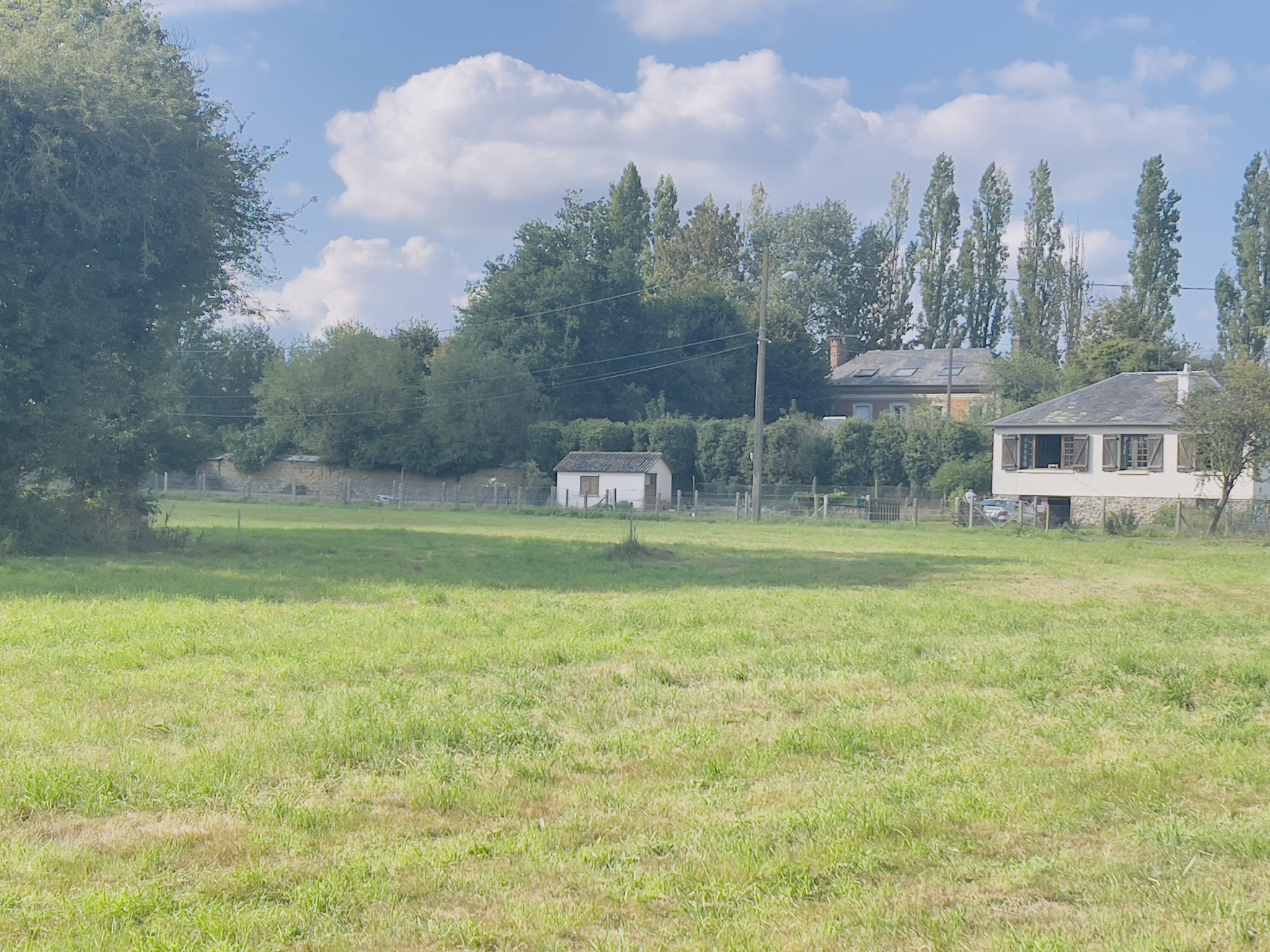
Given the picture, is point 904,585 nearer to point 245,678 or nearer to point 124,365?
point 245,678

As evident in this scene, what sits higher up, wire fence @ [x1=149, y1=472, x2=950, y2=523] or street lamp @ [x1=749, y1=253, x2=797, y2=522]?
street lamp @ [x1=749, y1=253, x2=797, y2=522]

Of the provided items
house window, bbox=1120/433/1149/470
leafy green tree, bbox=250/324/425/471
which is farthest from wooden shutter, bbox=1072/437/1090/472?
leafy green tree, bbox=250/324/425/471

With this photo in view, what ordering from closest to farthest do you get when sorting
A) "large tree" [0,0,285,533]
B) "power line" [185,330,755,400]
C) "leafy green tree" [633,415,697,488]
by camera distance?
"large tree" [0,0,285,533], "leafy green tree" [633,415,697,488], "power line" [185,330,755,400]

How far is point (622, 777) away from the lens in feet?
23.6

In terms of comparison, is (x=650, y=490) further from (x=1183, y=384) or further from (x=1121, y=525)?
(x=1183, y=384)

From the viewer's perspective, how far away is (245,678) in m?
10.0

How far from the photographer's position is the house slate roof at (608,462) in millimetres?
63406

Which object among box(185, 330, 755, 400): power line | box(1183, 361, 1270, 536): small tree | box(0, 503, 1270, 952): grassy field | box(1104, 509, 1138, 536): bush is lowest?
box(0, 503, 1270, 952): grassy field

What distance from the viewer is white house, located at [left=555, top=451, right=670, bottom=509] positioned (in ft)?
205

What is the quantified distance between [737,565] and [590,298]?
170 feet

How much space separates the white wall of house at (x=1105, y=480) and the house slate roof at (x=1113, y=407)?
0.26m

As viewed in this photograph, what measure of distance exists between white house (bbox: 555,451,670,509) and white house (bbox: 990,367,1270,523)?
58.8 ft

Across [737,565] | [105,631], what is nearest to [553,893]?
[105,631]

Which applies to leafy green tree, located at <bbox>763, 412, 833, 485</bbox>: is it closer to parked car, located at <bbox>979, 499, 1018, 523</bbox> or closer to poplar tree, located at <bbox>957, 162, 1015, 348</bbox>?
parked car, located at <bbox>979, 499, 1018, 523</bbox>
